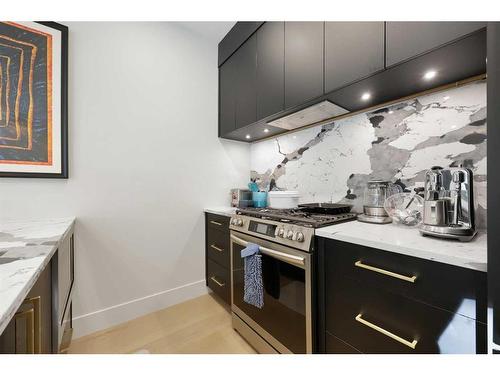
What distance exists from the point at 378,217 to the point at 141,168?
6.11 ft

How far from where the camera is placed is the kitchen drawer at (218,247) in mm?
1832

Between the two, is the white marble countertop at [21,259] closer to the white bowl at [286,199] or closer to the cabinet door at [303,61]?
the white bowl at [286,199]

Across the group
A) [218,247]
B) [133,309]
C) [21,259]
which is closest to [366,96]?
[218,247]

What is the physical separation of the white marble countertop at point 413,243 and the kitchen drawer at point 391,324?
19 centimetres

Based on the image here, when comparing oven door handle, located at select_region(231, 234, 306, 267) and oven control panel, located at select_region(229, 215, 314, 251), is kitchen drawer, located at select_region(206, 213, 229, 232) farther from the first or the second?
oven door handle, located at select_region(231, 234, 306, 267)

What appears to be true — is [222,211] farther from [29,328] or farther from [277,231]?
[29,328]

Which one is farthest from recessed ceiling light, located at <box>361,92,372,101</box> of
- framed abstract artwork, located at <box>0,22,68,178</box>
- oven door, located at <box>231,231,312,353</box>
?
framed abstract artwork, located at <box>0,22,68,178</box>

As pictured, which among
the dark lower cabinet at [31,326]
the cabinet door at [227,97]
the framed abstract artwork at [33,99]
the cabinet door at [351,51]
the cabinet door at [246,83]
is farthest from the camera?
the cabinet door at [227,97]

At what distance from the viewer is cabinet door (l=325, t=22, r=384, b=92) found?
41.9 inches

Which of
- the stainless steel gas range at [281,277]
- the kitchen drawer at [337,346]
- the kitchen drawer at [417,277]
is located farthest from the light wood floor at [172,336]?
the kitchen drawer at [417,277]

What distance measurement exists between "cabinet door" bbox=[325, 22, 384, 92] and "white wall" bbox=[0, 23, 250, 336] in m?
1.35
